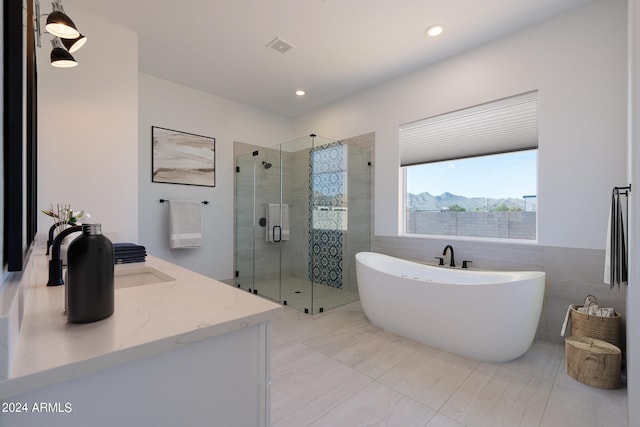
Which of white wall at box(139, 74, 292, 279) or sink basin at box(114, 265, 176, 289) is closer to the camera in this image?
sink basin at box(114, 265, 176, 289)

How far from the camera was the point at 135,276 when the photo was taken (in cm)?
155

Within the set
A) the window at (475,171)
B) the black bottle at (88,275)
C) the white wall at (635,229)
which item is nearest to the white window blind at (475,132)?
the window at (475,171)

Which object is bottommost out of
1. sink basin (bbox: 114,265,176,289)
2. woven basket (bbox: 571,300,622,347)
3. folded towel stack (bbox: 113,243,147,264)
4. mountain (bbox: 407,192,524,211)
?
woven basket (bbox: 571,300,622,347)

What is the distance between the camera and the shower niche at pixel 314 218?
3756mm

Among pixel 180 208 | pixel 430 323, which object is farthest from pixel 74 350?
pixel 180 208

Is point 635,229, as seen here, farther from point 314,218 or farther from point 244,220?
point 244,220

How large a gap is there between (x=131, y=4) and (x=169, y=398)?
2944 millimetres

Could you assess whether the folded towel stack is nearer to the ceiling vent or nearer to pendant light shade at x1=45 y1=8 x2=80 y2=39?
pendant light shade at x1=45 y1=8 x2=80 y2=39

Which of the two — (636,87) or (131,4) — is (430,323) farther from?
(131,4)

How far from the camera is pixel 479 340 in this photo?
2.14m

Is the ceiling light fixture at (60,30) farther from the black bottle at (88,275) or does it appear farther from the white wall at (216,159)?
the white wall at (216,159)

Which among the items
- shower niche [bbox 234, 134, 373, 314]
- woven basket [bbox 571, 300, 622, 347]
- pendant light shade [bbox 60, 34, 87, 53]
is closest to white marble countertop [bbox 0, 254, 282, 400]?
pendant light shade [bbox 60, 34, 87, 53]

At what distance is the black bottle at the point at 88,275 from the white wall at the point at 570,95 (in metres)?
3.07

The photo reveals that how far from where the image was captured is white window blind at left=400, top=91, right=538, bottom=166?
2658 millimetres
